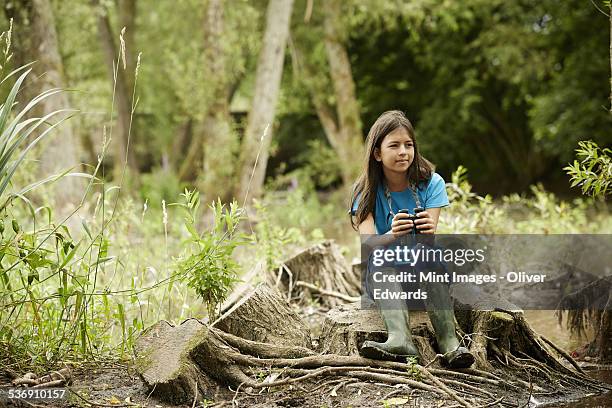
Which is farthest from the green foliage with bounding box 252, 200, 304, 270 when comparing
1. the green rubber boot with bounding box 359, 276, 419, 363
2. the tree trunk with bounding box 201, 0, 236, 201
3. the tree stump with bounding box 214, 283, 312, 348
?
the tree trunk with bounding box 201, 0, 236, 201

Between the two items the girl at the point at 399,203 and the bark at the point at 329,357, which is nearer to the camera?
the bark at the point at 329,357

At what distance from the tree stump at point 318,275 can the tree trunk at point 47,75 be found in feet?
11.0

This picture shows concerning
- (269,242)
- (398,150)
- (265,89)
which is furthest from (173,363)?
(265,89)

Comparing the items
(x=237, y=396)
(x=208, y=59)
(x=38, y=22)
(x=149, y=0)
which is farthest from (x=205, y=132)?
(x=149, y=0)

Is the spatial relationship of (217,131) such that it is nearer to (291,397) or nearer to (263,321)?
(263,321)

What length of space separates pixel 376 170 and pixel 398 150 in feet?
0.74

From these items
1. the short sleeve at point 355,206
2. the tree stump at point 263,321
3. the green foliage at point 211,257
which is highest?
→ the short sleeve at point 355,206

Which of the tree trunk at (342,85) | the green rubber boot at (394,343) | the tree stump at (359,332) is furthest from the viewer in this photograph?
the tree trunk at (342,85)

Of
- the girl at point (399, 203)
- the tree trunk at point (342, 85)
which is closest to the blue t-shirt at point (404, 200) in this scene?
the girl at point (399, 203)

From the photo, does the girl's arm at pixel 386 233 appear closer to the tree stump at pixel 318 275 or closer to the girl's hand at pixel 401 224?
the girl's hand at pixel 401 224

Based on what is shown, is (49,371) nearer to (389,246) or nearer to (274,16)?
Result: (389,246)

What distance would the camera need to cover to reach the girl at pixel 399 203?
392 centimetres

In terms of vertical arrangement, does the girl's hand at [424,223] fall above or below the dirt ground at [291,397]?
above

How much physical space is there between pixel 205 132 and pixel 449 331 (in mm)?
8172
